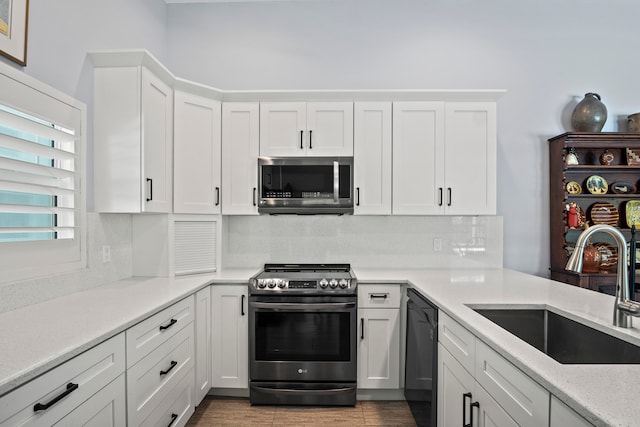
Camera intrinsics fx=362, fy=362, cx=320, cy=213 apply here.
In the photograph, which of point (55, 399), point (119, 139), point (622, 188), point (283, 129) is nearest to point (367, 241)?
point (283, 129)

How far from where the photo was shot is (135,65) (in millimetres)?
2230

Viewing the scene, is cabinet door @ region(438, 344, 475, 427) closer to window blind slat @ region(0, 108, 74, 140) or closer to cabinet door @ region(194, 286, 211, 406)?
cabinet door @ region(194, 286, 211, 406)

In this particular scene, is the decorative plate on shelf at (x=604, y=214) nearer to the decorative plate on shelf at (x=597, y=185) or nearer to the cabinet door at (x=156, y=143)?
the decorative plate on shelf at (x=597, y=185)

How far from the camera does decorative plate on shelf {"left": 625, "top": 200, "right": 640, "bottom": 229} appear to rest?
2.96 m

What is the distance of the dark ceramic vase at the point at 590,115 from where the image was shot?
2.95 meters

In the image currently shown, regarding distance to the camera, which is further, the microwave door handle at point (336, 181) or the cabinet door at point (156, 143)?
the microwave door handle at point (336, 181)

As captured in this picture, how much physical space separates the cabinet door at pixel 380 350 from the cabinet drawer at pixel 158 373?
1164mm

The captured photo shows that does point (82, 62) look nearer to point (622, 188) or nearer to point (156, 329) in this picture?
point (156, 329)

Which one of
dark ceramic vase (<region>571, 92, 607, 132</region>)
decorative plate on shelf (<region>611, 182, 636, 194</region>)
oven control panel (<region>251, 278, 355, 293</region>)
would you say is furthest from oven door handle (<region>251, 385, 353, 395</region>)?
dark ceramic vase (<region>571, 92, 607, 132</region>)

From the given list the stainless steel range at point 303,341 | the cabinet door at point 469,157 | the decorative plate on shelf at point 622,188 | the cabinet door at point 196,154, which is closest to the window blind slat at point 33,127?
the cabinet door at point 196,154

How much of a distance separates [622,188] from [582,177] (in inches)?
11.5

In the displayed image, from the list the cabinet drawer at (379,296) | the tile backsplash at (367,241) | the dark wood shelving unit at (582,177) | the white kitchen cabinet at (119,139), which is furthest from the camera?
the tile backsplash at (367,241)

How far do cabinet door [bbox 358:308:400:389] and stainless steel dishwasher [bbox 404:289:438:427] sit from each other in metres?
0.11

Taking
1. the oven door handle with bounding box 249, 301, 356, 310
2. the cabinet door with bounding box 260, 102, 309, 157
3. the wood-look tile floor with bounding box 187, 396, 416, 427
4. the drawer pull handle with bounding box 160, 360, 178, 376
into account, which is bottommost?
the wood-look tile floor with bounding box 187, 396, 416, 427
